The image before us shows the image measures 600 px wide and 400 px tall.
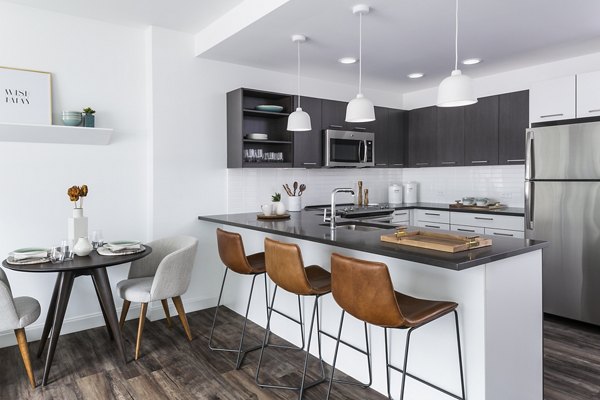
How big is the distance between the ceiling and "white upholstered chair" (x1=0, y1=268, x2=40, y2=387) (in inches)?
88.6

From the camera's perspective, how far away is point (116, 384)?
2.71 meters

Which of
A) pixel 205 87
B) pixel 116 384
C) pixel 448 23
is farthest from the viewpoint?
pixel 205 87

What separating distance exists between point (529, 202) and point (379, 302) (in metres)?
2.77

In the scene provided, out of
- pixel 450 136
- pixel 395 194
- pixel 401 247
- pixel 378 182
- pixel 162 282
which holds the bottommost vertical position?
pixel 162 282

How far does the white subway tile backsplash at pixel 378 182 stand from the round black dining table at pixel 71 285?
156 centimetres

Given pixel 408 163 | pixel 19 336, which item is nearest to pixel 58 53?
pixel 19 336

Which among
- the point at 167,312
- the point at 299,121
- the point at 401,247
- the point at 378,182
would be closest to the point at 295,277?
the point at 401,247

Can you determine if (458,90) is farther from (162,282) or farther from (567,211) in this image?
(162,282)

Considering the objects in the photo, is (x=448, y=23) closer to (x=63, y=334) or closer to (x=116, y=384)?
(x=116, y=384)

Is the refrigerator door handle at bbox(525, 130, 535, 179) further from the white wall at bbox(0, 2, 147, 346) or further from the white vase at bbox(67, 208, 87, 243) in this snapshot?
the white vase at bbox(67, 208, 87, 243)

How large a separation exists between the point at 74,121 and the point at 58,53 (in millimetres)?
613

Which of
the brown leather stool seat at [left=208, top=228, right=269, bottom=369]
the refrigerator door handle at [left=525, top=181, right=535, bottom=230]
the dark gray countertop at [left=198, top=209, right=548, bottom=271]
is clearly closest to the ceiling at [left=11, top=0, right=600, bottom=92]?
the refrigerator door handle at [left=525, top=181, right=535, bottom=230]

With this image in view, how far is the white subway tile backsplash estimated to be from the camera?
4512 millimetres

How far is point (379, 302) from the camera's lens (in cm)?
196
